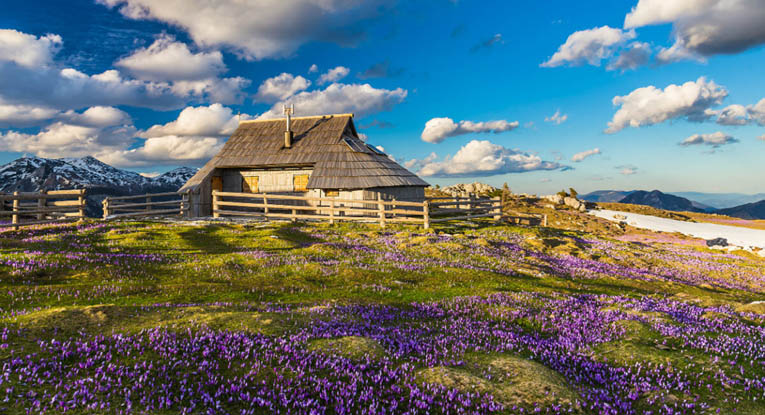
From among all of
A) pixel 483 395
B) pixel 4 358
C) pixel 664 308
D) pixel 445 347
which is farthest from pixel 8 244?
pixel 664 308

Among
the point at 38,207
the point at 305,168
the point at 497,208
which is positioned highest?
the point at 305,168

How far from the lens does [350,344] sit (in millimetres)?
5496

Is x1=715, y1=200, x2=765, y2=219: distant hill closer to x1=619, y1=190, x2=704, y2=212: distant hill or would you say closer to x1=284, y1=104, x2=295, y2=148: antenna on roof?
x1=619, y1=190, x2=704, y2=212: distant hill

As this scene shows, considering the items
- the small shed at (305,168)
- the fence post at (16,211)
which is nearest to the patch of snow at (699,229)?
the small shed at (305,168)

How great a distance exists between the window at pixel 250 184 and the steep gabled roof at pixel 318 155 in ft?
5.05

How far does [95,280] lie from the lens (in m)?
10.9

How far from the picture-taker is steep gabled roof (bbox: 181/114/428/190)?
35.8 m

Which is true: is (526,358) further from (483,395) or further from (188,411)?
(188,411)

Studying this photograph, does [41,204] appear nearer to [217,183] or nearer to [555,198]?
[217,183]

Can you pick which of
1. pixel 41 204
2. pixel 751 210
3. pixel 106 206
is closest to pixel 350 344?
pixel 41 204

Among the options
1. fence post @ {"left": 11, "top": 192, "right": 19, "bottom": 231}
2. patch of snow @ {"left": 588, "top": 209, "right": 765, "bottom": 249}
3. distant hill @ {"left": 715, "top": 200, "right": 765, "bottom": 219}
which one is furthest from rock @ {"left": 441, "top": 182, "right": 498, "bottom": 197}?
distant hill @ {"left": 715, "top": 200, "right": 765, "bottom": 219}

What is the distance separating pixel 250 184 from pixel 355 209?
16.3 meters

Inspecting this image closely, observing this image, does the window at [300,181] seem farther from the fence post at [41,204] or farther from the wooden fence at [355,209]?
the fence post at [41,204]

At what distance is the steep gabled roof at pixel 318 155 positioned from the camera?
117ft
